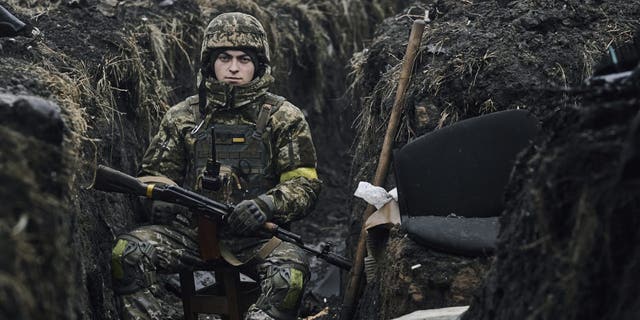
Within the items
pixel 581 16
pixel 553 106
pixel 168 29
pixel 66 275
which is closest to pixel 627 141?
pixel 66 275

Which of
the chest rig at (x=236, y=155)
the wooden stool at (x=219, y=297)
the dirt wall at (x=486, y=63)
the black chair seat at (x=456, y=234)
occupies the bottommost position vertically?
the wooden stool at (x=219, y=297)

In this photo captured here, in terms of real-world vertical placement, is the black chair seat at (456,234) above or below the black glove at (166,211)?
above

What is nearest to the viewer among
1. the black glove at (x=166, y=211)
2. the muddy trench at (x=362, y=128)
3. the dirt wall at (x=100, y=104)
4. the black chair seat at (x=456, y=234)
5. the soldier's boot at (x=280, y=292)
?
the dirt wall at (x=100, y=104)

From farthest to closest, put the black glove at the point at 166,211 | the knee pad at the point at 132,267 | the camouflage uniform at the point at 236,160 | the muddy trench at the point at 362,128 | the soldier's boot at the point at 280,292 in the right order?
the black glove at the point at 166,211
the camouflage uniform at the point at 236,160
the knee pad at the point at 132,267
the soldier's boot at the point at 280,292
the muddy trench at the point at 362,128

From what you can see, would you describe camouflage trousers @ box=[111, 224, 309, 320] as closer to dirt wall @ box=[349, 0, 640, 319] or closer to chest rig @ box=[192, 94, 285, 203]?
chest rig @ box=[192, 94, 285, 203]

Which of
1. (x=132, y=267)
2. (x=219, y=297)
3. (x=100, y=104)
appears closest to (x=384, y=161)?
(x=219, y=297)

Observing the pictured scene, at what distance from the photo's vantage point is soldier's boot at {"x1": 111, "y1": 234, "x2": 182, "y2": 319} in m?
6.70

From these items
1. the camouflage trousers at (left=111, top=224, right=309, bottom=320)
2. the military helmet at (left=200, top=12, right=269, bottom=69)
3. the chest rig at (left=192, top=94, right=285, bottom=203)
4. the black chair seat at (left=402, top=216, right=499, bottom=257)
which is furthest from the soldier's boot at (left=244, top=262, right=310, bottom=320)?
the military helmet at (left=200, top=12, right=269, bottom=69)

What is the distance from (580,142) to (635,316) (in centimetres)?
78

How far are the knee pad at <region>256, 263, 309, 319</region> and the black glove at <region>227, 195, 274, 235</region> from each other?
11.5 inches

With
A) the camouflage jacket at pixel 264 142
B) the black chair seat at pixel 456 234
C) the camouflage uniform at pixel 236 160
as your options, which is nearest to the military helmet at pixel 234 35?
the camouflage uniform at pixel 236 160

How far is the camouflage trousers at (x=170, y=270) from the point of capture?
22.0 feet

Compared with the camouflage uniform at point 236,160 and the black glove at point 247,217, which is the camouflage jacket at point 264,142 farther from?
the black glove at point 247,217

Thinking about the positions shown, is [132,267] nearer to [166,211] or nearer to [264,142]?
[166,211]
